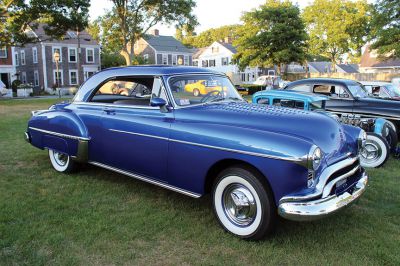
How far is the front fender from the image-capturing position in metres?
5.17

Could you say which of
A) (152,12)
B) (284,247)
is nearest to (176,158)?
(284,247)

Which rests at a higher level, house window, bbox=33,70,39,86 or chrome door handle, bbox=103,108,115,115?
house window, bbox=33,70,39,86

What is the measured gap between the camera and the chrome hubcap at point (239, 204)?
3.57 m

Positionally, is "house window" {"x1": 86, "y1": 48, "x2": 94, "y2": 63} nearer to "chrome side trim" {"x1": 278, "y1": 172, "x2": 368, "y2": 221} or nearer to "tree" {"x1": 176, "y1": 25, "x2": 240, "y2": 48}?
"chrome side trim" {"x1": 278, "y1": 172, "x2": 368, "y2": 221}

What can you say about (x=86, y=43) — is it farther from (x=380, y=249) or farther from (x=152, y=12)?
(x=380, y=249)

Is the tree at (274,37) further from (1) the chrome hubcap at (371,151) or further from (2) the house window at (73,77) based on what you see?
(1) the chrome hubcap at (371,151)

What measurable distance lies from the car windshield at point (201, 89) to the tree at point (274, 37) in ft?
88.0

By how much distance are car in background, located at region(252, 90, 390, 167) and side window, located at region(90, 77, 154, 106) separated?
2.68m

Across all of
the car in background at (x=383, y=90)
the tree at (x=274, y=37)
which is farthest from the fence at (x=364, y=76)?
the car in background at (x=383, y=90)

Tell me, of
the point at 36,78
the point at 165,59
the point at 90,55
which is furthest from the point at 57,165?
the point at 165,59

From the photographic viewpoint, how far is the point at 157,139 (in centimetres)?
421

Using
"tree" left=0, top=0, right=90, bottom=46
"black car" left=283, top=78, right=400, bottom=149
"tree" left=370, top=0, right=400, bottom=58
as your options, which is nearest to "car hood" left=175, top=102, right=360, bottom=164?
"black car" left=283, top=78, right=400, bottom=149

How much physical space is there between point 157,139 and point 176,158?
353 mm

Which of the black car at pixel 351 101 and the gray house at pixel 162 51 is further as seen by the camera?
the gray house at pixel 162 51
